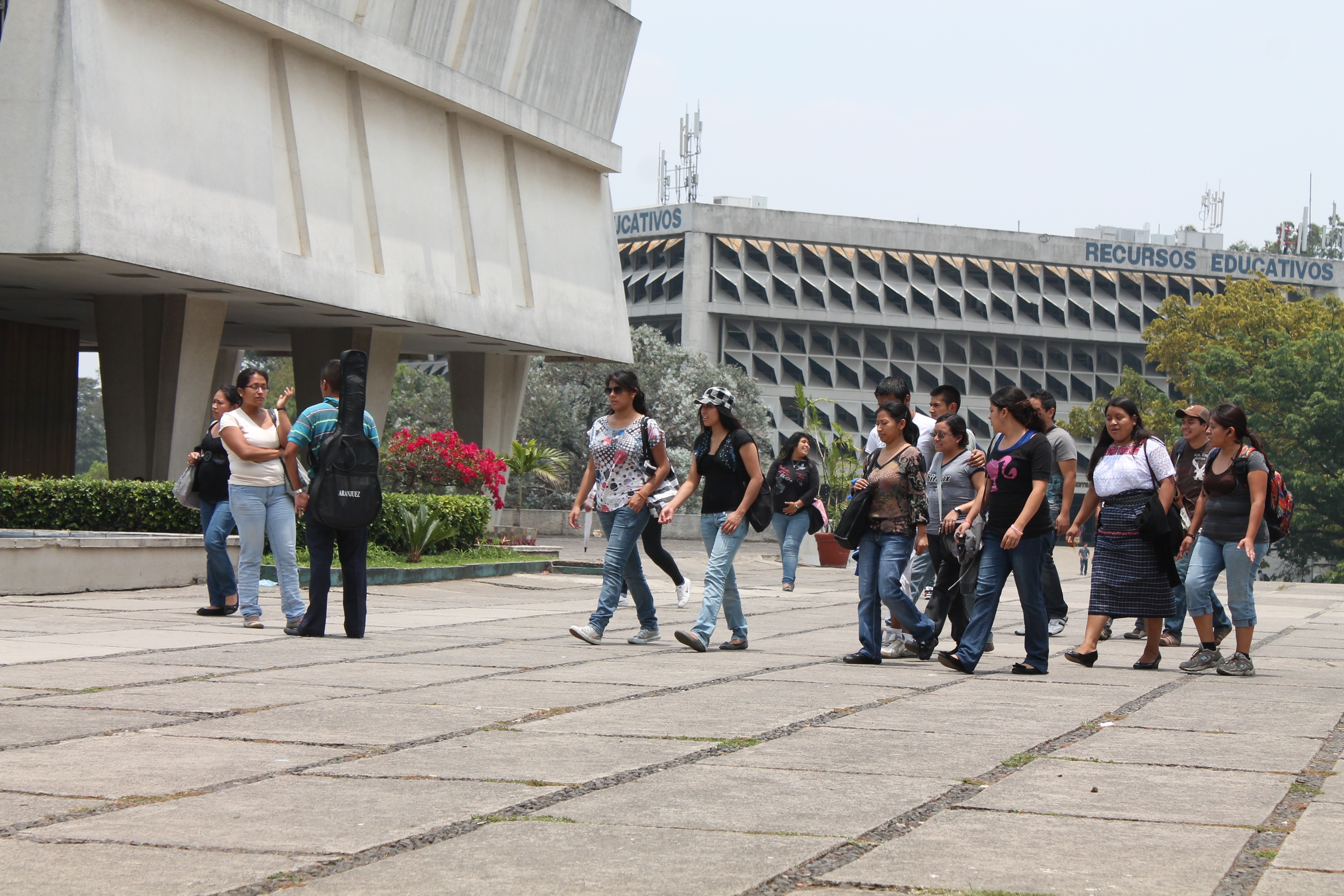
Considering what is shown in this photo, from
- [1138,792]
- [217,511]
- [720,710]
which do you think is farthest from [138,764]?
[217,511]

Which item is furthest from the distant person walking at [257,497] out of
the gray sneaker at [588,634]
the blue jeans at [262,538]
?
the gray sneaker at [588,634]

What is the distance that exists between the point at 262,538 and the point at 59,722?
481cm

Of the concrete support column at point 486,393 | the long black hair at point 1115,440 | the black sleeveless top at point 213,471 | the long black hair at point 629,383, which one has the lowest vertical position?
the black sleeveless top at point 213,471

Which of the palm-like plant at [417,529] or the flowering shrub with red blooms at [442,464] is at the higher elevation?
the flowering shrub with red blooms at [442,464]

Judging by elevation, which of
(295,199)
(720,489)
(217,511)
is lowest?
(217,511)

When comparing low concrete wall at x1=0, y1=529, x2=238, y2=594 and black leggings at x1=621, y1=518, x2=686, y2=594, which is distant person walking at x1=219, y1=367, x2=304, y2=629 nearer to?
low concrete wall at x1=0, y1=529, x2=238, y2=594

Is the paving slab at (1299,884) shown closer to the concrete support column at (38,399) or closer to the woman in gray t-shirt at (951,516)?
the woman in gray t-shirt at (951,516)

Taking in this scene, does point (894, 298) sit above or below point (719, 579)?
above

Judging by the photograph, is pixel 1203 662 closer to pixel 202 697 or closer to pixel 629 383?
pixel 629 383

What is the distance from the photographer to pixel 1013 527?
29.4ft

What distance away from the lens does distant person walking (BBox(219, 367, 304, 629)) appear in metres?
11.1

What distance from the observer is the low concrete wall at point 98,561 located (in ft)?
44.0

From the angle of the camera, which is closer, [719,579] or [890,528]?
[890,528]

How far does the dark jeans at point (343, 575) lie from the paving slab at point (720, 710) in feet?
10.3
